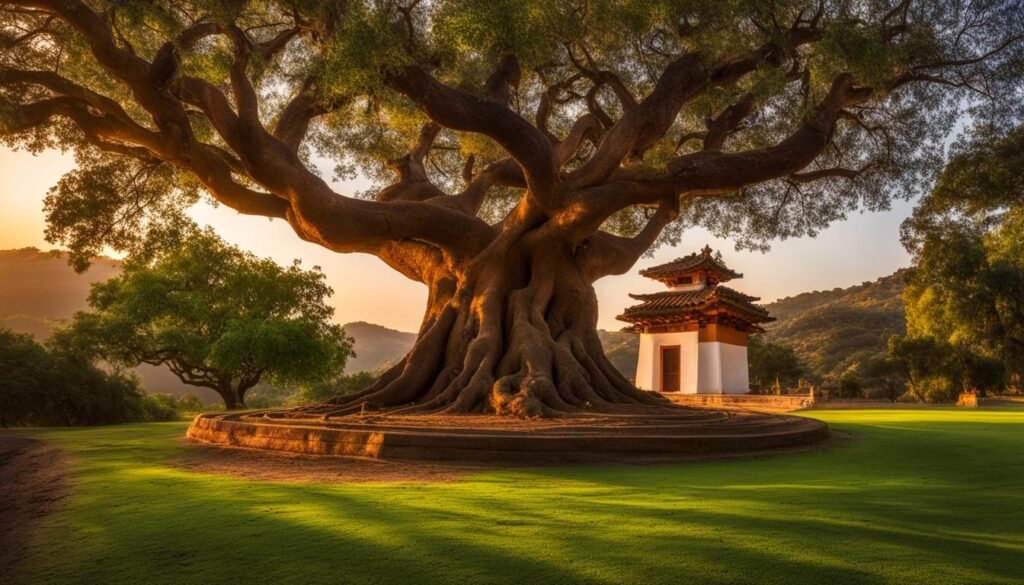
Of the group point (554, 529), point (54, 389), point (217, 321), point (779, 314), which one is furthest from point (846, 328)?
point (554, 529)

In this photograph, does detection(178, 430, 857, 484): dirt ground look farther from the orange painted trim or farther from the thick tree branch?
the orange painted trim

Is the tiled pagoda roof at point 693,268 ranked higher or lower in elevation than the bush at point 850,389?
higher

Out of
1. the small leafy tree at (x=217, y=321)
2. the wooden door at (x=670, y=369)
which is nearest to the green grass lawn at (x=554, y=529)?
the small leafy tree at (x=217, y=321)

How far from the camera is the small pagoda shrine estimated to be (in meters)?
25.7

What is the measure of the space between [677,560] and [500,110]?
24.2ft

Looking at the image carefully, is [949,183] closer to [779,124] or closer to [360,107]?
[779,124]

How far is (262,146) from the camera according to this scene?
33.2ft

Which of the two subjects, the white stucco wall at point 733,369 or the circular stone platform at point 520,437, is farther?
the white stucco wall at point 733,369

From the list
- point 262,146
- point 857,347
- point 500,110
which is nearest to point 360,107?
point 262,146

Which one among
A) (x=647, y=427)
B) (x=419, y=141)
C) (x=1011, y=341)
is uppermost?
(x=419, y=141)

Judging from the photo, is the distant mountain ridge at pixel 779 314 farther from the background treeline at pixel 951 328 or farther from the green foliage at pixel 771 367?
the green foliage at pixel 771 367

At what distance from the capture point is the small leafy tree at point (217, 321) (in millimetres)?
21422

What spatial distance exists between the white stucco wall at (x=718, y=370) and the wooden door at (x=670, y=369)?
117 cm

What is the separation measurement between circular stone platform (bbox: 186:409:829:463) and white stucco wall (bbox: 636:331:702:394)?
17055mm
